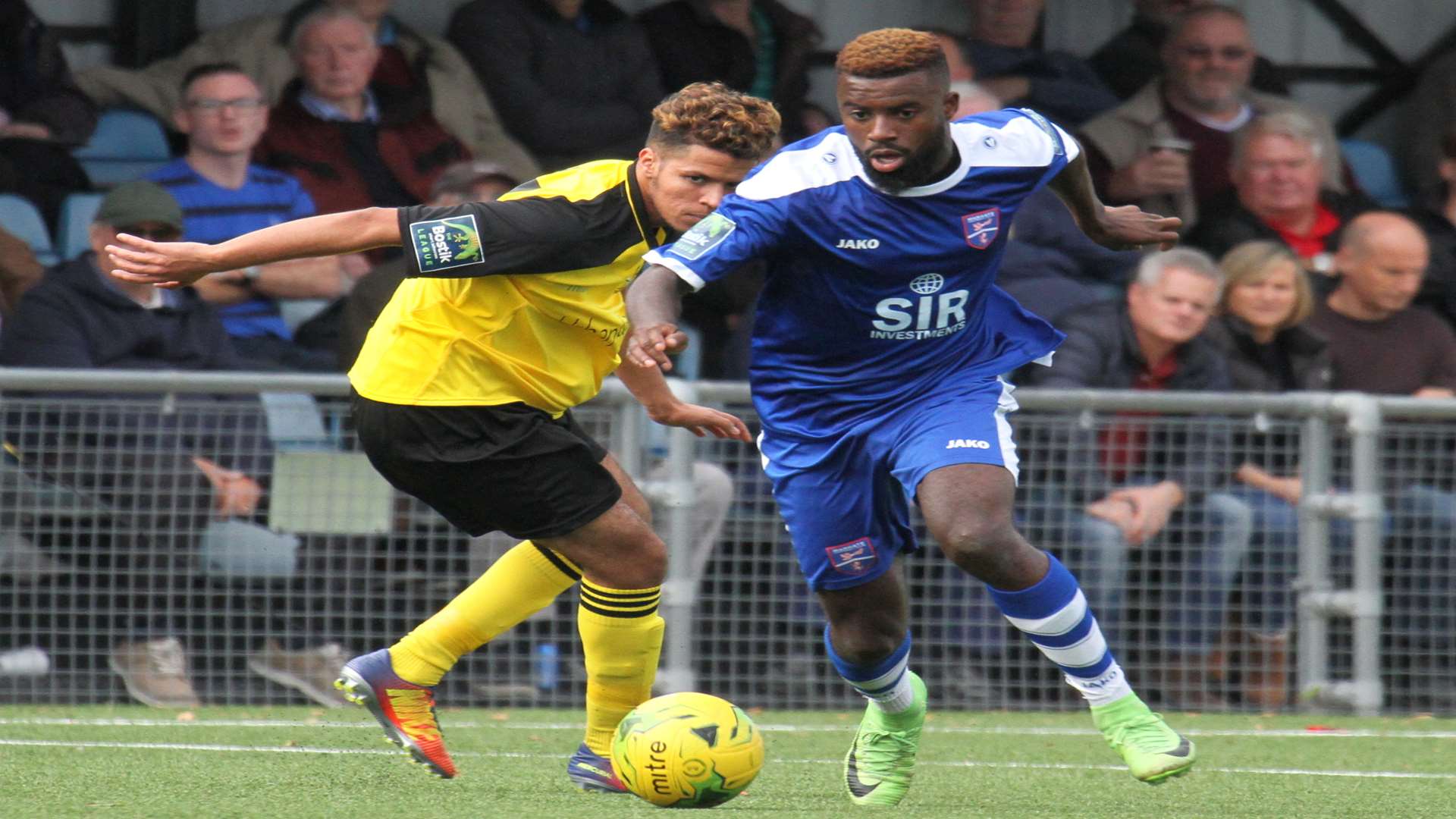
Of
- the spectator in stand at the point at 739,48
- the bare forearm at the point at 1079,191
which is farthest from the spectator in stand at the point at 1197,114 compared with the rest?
the bare forearm at the point at 1079,191

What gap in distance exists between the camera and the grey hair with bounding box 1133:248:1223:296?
8016 millimetres

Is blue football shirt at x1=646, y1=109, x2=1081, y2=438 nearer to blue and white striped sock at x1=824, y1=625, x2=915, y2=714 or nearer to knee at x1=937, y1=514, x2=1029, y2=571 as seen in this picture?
knee at x1=937, y1=514, x2=1029, y2=571

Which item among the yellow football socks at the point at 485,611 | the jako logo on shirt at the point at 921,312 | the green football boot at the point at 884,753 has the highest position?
the jako logo on shirt at the point at 921,312

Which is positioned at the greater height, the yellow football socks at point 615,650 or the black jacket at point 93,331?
the black jacket at point 93,331

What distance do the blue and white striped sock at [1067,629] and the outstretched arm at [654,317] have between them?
104cm

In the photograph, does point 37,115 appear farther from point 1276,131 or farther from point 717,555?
point 1276,131

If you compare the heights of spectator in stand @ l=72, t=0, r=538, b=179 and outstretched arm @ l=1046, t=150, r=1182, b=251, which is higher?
spectator in stand @ l=72, t=0, r=538, b=179

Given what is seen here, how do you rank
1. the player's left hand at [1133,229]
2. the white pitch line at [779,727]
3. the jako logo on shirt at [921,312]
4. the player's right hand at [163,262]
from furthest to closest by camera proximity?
the white pitch line at [779,727]
the player's left hand at [1133,229]
the jako logo on shirt at [921,312]
the player's right hand at [163,262]

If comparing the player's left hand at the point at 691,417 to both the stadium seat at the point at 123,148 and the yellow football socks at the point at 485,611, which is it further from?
the stadium seat at the point at 123,148

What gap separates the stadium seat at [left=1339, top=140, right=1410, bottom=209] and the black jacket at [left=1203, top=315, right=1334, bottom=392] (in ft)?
7.67

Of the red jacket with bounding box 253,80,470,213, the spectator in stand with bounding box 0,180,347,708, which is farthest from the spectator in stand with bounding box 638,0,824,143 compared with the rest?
the spectator in stand with bounding box 0,180,347,708

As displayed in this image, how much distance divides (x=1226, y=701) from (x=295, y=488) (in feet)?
11.4

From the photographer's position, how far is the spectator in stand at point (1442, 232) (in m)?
9.25

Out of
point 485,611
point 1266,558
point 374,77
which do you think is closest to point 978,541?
point 485,611
